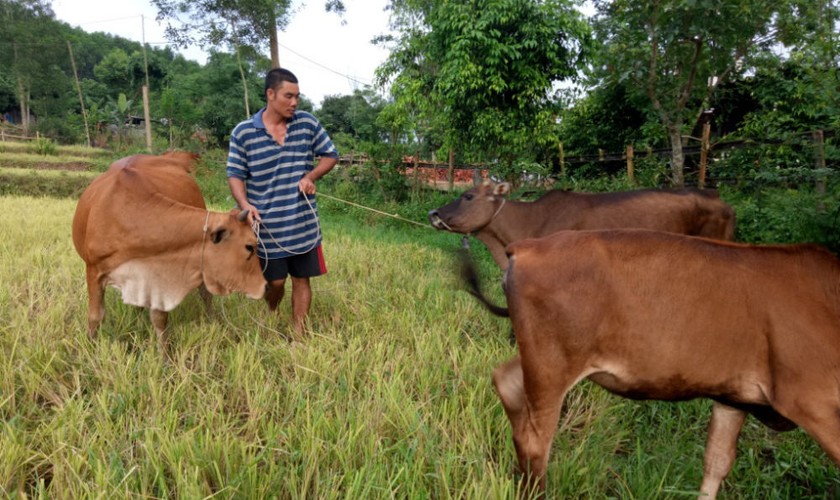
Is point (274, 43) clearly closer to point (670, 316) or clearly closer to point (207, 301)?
point (207, 301)

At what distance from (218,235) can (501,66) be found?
21.8ft

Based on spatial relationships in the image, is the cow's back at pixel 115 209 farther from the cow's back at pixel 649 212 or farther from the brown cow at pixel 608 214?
the cow's back at pixel 649 212

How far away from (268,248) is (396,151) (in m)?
8.10

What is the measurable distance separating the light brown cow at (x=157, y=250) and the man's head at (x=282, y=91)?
2.25ft

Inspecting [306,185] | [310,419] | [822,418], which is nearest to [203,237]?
[306,185]

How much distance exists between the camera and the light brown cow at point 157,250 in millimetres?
3078

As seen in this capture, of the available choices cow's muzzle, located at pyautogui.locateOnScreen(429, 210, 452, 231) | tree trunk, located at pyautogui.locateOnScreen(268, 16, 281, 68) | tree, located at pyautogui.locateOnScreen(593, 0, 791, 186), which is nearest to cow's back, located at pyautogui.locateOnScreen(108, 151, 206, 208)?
cow's muzzle, located at pyautogui.locateOnScreen(429, 210, 452, 231)

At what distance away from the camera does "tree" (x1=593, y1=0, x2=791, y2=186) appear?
5316mm

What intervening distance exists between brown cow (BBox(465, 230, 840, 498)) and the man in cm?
192

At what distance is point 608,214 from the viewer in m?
4.10

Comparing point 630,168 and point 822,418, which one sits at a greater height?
point 630,168

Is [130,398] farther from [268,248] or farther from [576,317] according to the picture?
[576,317]

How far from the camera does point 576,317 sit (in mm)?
1705

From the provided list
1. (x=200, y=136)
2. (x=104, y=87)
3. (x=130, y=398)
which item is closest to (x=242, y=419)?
(x=130, y=398)
